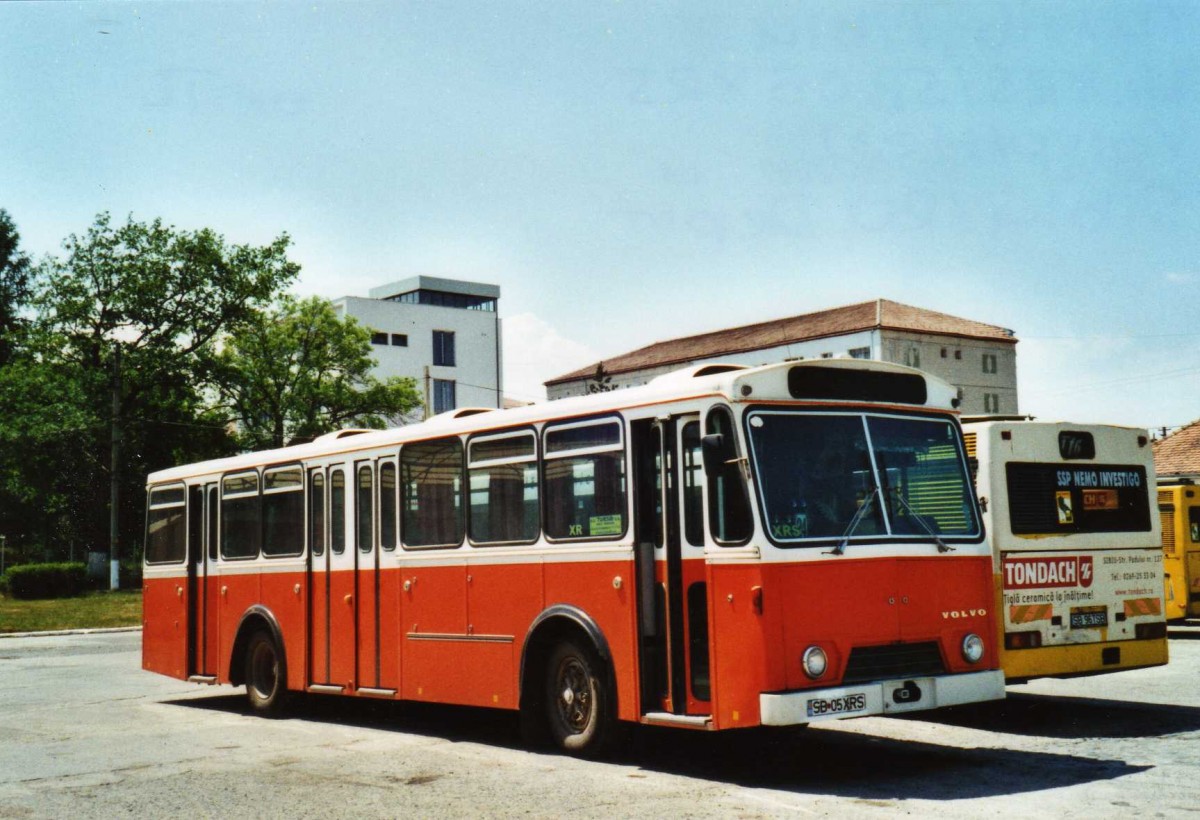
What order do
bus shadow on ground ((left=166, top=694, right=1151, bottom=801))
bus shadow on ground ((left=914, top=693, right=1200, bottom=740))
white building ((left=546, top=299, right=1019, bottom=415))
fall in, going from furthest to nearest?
1. white building ((left=546, top=299, right=1019, bottom=415))
2. bus shadow on ground ((left=914, top=693, right=1200, bottom=740))
3. bus shadow on ground ((left=166, top=694, right=1151, bottom=801))

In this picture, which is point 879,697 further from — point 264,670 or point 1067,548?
point 264,670

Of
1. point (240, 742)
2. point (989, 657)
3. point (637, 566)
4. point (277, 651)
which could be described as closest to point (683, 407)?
point (637, 566)

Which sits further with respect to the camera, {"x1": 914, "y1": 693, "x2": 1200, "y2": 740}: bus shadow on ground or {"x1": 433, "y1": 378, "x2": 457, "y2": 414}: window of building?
{"x1": 433, "y1": 378, "x2": 457, "y2": 414}: window of building

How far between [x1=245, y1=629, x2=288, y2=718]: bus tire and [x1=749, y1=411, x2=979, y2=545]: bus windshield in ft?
24.8

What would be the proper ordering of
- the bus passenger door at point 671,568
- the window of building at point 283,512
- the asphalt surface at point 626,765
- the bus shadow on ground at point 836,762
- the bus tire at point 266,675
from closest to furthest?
1. the asphalt surface at point 626,765
2. the bus shadow on ground at point 836,762
3. the bus passenger door at point 671,568
4. the window of building at point 283,512
5. the bus tire at point 266,675

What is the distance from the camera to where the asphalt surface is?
8.16 meters

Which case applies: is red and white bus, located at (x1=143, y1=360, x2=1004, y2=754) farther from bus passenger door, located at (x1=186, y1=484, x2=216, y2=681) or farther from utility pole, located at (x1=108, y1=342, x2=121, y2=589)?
utility pole, located at (x1=108, y1=342, x2=121, y2=589)

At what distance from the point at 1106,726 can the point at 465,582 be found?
5802 millimetres

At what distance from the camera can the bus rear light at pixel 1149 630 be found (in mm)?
12695

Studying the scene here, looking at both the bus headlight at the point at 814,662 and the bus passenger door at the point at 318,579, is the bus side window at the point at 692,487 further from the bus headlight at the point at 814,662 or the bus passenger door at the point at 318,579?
the bus passenger door at the point at 318,579

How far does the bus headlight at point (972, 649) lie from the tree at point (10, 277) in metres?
61.9

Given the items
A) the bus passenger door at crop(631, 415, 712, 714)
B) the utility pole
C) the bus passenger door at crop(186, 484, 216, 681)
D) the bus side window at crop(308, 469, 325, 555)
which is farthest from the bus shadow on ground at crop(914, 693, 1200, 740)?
the utility pole

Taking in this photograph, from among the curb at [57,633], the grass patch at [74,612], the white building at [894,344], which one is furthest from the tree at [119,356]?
the white building at [894,344]

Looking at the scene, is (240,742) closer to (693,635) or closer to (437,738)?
(437,738)
